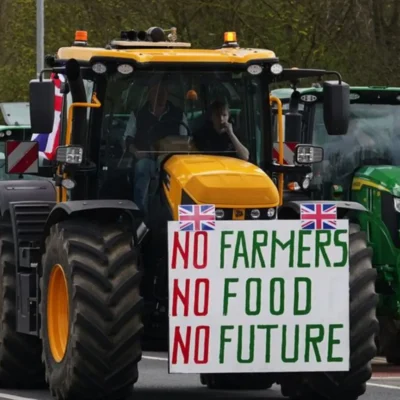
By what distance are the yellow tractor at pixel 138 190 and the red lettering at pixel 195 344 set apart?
→ 0.25m

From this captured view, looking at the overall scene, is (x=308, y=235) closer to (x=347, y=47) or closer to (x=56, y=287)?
(x=56, y=287)

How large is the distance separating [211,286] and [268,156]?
1580 millimetres

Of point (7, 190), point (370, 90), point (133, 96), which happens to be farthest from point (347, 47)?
point (133, 96)

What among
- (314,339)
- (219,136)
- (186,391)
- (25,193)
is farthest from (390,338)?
(314,339)

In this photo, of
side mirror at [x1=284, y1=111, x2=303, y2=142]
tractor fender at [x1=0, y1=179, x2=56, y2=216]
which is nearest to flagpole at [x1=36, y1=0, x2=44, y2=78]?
tractor fender at [x1=0, y1=179, x2=56, y2=216]

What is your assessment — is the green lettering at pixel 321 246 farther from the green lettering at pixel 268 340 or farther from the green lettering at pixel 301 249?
the green lettering at pixel 268 340

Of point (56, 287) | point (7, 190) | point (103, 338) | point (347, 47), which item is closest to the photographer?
point (103, 338)

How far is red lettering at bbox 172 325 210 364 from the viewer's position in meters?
12.2

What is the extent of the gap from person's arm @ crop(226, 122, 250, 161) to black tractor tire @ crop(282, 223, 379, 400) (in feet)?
3.77

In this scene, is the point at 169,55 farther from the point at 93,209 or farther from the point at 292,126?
the point at 292,126

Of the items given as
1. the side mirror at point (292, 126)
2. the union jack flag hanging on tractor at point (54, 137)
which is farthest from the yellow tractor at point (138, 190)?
the side mirror at point (292, 126)

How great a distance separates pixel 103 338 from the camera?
12188 millimetres

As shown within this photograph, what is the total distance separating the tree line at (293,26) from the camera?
2677 cm

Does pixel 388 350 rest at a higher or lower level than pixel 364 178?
lower
